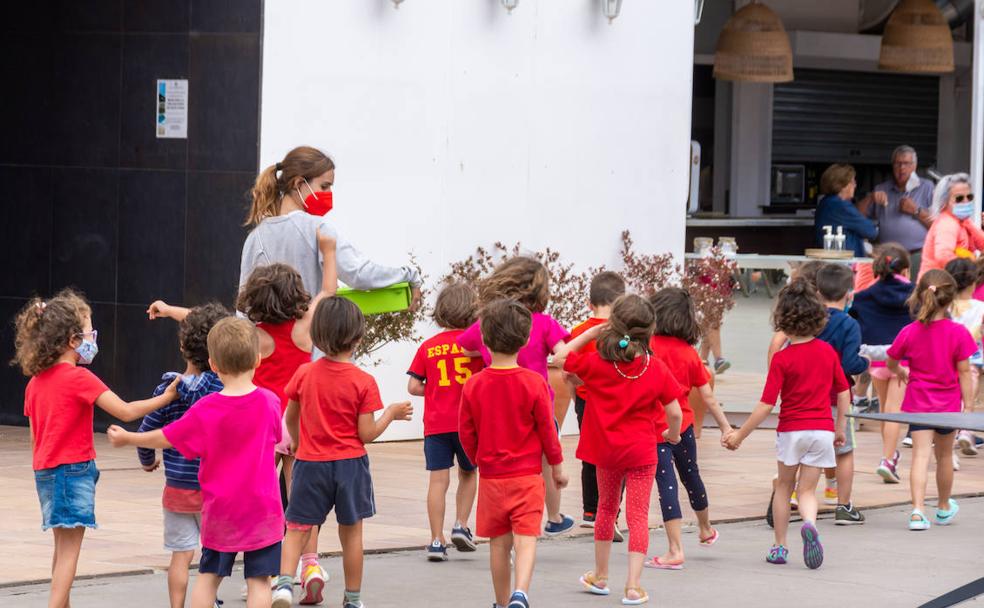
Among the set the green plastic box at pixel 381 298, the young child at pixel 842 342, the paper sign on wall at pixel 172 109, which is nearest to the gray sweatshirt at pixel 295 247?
the green plastic box at pixel 381 298

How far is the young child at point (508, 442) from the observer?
6.60 m

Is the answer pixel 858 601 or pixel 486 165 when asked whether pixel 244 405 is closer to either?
pixel 858 601

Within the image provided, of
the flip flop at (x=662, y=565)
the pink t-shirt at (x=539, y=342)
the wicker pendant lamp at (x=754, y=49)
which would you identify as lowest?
the flip flop at (x=662, y=565)

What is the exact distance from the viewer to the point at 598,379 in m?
7.25

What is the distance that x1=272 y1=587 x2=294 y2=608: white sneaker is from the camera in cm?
654

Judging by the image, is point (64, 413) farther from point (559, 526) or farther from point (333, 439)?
point (559, 526)

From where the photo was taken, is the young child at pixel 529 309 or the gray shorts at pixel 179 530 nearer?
the gray shorts at pixel 179 530

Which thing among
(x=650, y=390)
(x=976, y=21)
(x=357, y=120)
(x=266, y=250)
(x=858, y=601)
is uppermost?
(x=976, y=21)

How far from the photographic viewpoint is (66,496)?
241 inches

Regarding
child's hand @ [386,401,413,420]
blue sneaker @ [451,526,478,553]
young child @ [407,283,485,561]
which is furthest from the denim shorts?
blue sneaker @ [451,526,478,553]

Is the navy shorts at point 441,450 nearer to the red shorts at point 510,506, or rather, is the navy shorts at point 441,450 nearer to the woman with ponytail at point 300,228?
the woman with ponytail at point 300,228

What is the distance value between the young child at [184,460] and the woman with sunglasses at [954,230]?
28.2ft

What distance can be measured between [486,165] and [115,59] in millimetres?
2675

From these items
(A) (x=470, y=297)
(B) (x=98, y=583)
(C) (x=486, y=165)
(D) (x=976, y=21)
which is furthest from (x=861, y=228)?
(B) (x=98, y=583)
